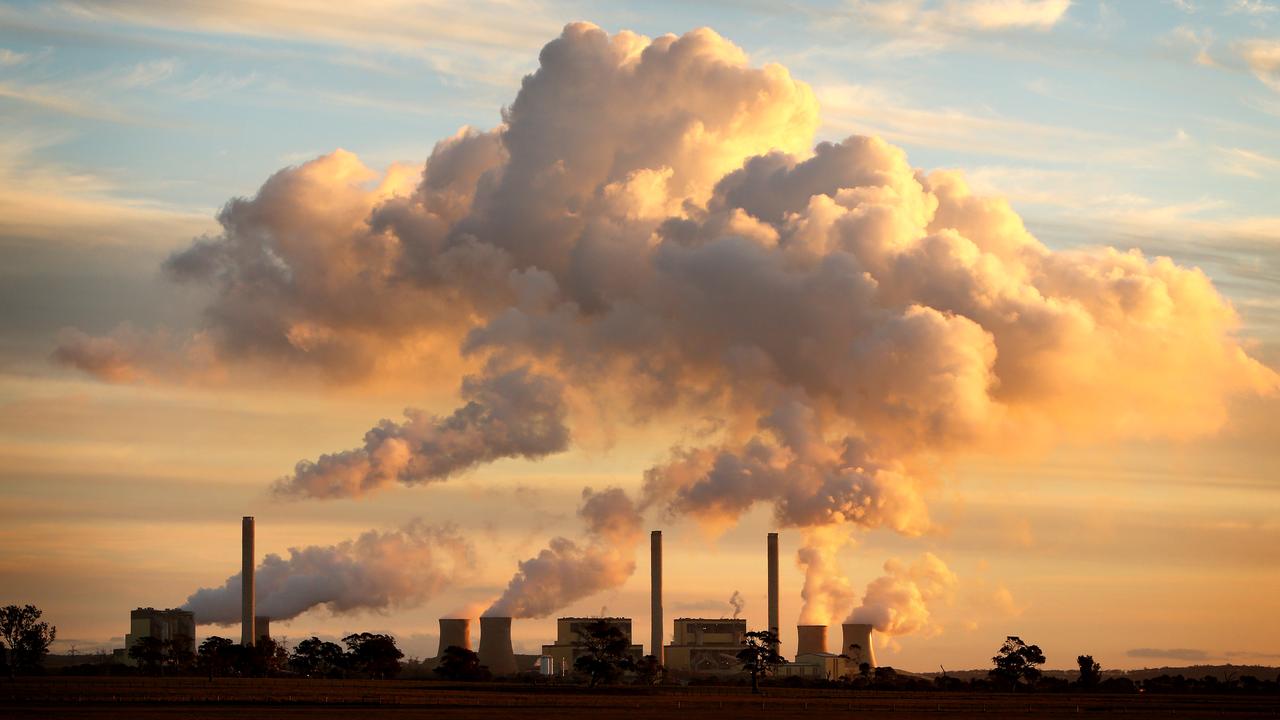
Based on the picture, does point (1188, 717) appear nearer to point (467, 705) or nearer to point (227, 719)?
point (467, 705)

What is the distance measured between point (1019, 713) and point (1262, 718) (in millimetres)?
19566

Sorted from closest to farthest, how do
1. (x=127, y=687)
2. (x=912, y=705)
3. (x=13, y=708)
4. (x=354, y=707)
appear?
(x=13, y=708) → (x=354, y=707) → (x=912, y=705) → (x=127, y=687)

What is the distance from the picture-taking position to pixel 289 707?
445 ft

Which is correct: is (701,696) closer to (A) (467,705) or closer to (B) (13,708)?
(A) (467,705)

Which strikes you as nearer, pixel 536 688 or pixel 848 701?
pixel 848 701

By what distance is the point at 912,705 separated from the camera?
15912cm

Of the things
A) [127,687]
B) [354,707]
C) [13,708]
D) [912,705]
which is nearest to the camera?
[13,708]

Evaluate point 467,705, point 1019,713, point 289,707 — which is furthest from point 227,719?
point 1019,713

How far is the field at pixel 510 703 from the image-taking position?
129m

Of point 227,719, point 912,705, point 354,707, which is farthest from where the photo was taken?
point 912,705

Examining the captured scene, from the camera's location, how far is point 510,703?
150375 mm

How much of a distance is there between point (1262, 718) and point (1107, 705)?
28.9 m

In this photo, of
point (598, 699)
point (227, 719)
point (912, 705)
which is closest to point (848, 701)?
point (912, 705)

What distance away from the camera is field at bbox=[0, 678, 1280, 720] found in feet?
423
